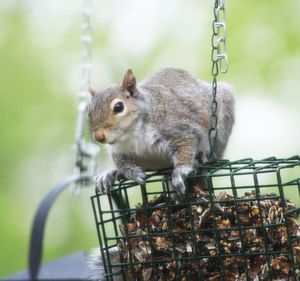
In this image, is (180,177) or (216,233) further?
(180,177)

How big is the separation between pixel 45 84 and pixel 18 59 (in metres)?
0.40

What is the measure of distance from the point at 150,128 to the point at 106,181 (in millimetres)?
315

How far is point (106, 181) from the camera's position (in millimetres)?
3539

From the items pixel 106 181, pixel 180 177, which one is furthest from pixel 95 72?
pixel 180 177

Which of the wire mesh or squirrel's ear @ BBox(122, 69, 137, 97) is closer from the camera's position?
the wire mesh

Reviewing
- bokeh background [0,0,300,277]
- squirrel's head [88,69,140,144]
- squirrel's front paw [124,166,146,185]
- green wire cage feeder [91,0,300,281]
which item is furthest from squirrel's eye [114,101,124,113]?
bokeh background [0,0,300,277]

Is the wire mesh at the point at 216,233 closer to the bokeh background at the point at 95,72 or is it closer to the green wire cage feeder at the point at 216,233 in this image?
the green wire cage feeder at the point at 216,233

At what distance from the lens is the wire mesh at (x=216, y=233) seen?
2.97m

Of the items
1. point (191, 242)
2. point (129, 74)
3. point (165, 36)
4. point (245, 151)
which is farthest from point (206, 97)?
point (165, 36)

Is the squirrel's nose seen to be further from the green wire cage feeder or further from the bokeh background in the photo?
the bokeh background

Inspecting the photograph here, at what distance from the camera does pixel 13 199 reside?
350 inches

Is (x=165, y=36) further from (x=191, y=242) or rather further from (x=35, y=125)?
(x=191, y=242)

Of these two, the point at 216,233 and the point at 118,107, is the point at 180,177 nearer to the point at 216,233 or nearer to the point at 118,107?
the point at 216,233

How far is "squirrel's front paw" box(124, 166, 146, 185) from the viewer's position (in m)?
3.31
